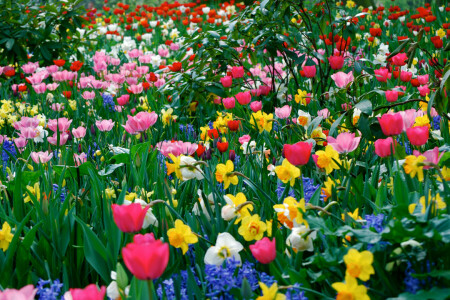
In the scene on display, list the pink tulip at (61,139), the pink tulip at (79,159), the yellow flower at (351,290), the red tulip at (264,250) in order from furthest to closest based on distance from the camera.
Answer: the pink tulip at (61,139) → the pink tulip at (79,159) → the red tulip at (264,250) → the yellow flower at (351,290)

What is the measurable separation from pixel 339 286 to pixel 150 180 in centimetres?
105

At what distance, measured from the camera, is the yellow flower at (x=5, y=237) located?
132 cm

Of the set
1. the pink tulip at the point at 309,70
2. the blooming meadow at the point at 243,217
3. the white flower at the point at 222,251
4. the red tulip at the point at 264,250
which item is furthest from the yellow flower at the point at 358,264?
the pink tulip at the point at 309,70

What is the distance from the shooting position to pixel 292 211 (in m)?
1.17

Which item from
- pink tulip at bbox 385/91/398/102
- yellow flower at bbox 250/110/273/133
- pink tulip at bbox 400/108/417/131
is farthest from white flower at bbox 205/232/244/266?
pink tulip at bbox 385/91/398/102

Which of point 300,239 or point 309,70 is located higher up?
point 309,70

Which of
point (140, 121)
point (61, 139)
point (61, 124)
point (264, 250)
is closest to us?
point (264, 250)

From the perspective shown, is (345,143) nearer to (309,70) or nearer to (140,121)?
(140,121)

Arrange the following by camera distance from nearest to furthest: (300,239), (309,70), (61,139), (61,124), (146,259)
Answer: (146,259) < (300,239) < (61,139) < (61,124) < (309,70)

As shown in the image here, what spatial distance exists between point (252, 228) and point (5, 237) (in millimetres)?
647

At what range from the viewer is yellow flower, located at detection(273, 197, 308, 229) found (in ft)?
3.76

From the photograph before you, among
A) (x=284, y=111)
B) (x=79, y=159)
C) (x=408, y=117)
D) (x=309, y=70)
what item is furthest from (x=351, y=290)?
(x=309, y=70)

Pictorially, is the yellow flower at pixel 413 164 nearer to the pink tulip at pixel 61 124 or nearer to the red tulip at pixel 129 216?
the red tulip at pixel 129 216

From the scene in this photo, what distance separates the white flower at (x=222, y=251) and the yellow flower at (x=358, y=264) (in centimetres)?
31
